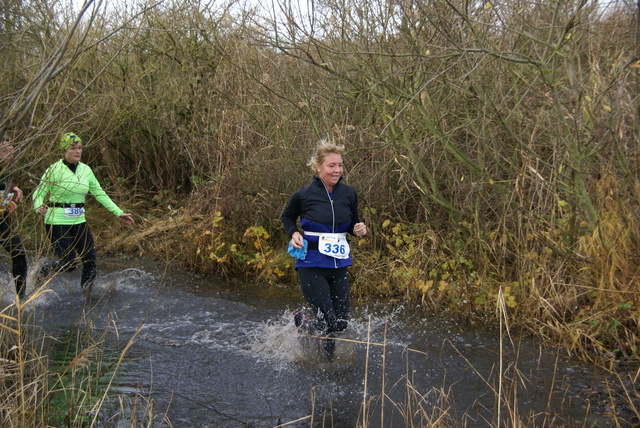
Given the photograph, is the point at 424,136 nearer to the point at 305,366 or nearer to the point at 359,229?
the point at 359,229

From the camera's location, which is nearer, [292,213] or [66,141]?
[292,213]

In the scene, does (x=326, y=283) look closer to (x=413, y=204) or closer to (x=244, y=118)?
(x=413, y=204)

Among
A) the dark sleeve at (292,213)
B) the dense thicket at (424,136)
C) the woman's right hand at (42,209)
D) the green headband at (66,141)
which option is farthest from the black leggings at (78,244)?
the dark sleeve at (292,213)

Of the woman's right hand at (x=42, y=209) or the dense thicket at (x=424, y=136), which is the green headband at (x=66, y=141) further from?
the woman's right hand at (x=42, y=209)

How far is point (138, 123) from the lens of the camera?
12422 mm

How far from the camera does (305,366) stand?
5.76 meters

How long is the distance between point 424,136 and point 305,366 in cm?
351

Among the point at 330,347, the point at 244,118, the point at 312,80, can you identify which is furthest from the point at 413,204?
the point at 330,347

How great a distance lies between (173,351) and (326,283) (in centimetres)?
165

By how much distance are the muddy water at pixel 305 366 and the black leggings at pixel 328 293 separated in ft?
1.02

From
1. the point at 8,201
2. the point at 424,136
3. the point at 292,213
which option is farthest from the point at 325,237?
the point at 424,136

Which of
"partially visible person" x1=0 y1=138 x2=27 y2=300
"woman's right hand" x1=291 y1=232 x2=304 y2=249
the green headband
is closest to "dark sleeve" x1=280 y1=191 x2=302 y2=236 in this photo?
"woman's right hand" x1=291 y1=232 x2=304 y2=249

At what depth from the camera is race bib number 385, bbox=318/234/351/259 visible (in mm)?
5453

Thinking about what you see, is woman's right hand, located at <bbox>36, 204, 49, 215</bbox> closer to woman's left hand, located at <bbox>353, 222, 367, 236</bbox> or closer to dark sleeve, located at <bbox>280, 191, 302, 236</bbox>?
dark sleeve, located at <bbox>280, 191, 302, 236</bbox>
